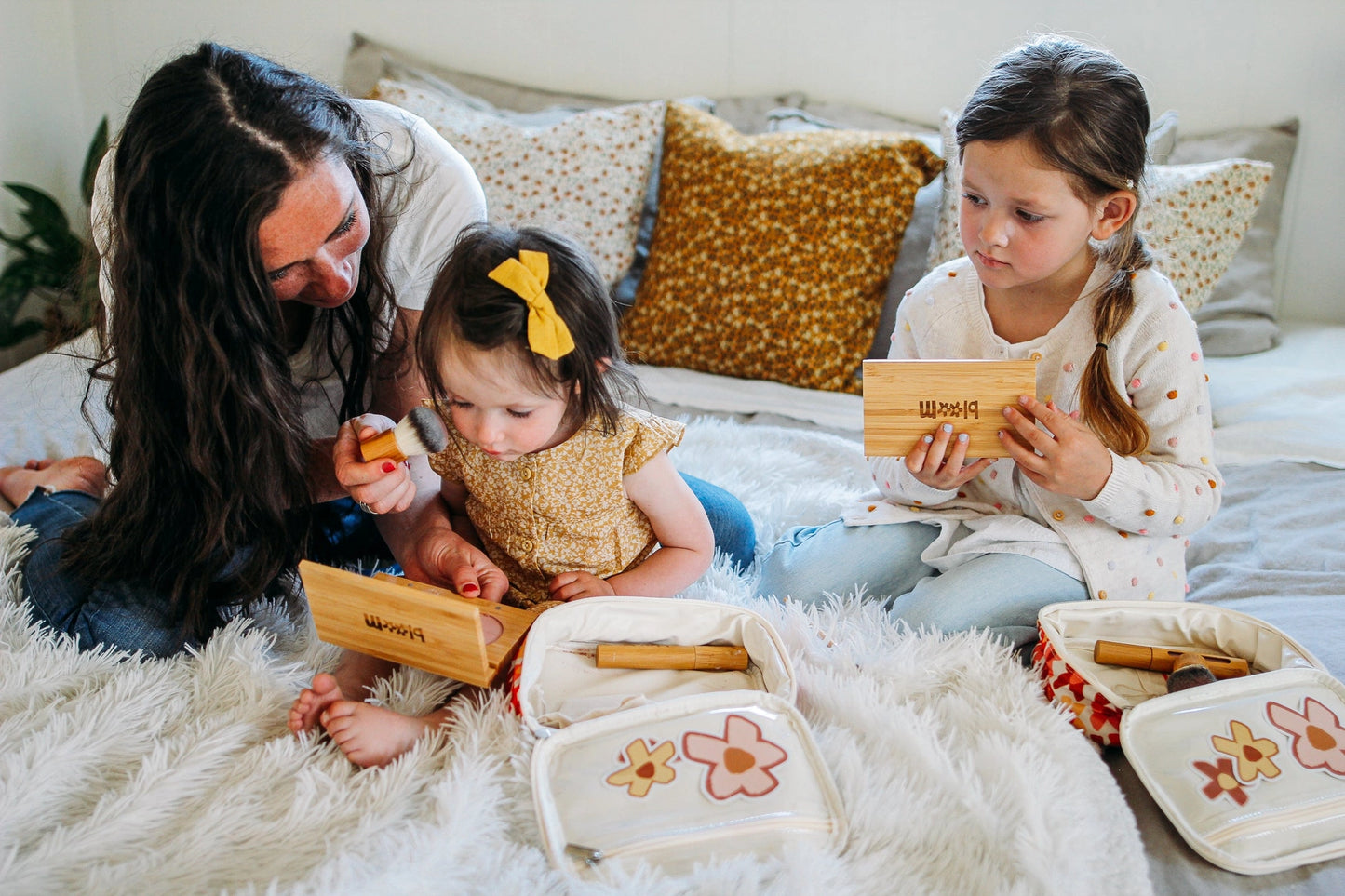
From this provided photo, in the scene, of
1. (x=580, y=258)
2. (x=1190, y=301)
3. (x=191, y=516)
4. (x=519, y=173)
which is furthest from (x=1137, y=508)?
(x=519, y=173)

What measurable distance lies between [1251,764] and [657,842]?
0.54m

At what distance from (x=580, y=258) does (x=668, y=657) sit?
43 cm

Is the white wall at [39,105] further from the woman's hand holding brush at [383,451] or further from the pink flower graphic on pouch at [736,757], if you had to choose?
the pink flower graphic on pouch at [736,757]

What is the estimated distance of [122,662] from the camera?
106 centimetres

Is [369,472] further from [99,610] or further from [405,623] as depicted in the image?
[99,610]

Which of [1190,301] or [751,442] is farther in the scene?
[1190,301]

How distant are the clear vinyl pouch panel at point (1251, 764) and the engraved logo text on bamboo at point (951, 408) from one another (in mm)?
344

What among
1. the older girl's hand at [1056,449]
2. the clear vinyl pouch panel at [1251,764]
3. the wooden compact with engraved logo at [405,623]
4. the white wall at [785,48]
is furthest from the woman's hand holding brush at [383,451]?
the white wall at [785,48]

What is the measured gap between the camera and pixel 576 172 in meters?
1.99

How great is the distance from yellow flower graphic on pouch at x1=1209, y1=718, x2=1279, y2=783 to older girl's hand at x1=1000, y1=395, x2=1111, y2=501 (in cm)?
28

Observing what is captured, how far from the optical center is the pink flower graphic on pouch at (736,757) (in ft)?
2.78

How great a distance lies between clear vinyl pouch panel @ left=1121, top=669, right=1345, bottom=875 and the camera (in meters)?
0.84

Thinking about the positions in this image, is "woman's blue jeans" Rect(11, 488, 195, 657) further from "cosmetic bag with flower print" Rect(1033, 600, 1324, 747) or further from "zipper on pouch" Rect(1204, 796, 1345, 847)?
"zipper on pouch" Rect(1204, 796, 1345, 847)

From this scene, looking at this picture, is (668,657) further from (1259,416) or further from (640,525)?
(1259,416)
